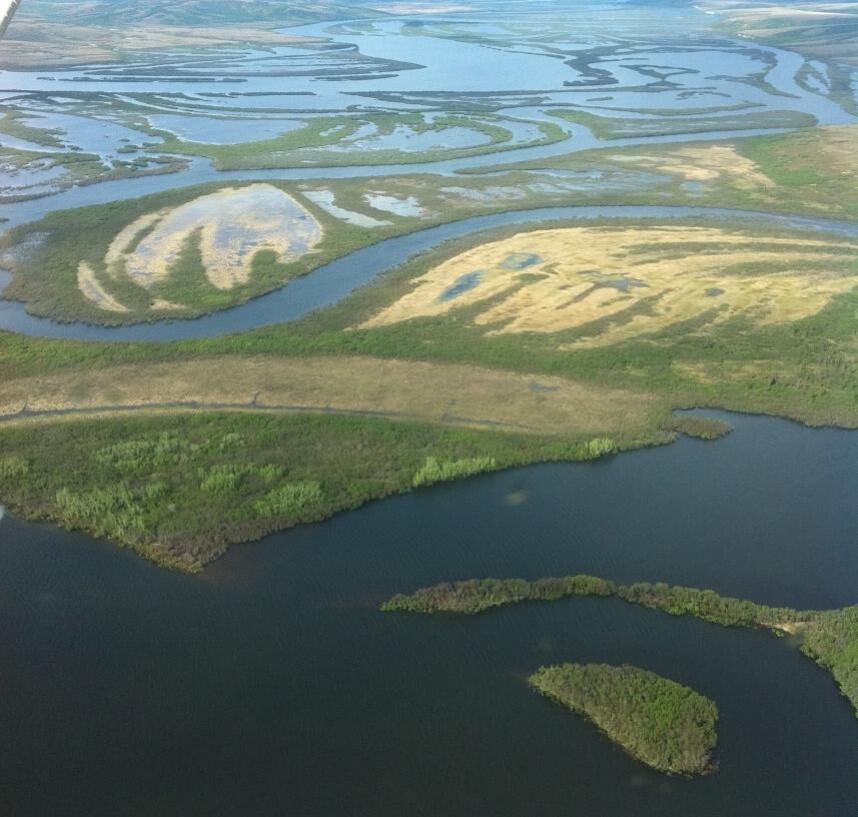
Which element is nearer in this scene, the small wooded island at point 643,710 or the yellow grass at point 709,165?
the small wooded island at point 643,710

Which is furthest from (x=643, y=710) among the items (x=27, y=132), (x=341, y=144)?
(x=27, y=132)

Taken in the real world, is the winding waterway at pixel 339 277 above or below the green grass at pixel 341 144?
below

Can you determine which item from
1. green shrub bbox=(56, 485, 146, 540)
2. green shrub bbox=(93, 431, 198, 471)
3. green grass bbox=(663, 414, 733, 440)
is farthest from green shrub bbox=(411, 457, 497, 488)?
green shrub bbox=(56, 485, 146, 540)

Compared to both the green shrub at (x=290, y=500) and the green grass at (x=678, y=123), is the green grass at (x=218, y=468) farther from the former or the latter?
the green grass at (x=678, y=123)

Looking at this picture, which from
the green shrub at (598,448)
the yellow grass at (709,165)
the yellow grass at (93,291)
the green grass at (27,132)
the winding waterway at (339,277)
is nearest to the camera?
the green shrub at (598,448)

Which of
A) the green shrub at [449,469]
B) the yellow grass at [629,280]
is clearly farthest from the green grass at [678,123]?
the green shrub at [449,469]

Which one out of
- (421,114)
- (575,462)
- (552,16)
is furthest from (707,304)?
(552,16)

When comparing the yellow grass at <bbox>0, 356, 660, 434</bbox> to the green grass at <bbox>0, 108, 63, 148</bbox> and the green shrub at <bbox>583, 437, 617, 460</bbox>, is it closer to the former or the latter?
the green shrub at <bbox>583, 437, 617, 460</bbox>
